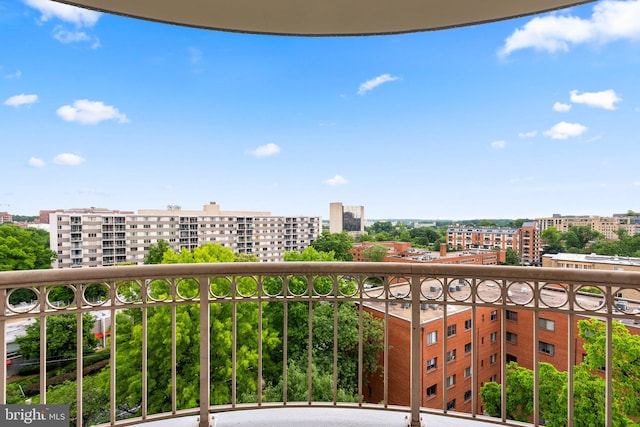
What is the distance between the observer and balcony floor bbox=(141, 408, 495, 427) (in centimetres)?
165

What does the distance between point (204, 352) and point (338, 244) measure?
5346 millimetres

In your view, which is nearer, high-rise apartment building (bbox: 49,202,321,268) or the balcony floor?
the balcony floor

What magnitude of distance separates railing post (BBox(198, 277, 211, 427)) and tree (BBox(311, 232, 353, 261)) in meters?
4.06

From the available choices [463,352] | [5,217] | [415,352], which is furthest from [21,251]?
[463,352]

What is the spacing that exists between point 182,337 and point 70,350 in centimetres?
670

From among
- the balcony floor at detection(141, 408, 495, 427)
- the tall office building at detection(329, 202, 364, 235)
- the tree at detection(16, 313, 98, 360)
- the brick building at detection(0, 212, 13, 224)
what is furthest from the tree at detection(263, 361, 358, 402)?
the balcony floor at detection(141, 408, 495, 427)

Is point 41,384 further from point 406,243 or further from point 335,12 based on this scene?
point 406,243

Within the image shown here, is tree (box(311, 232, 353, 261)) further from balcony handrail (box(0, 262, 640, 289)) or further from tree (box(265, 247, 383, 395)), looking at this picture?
balcony handrail (box(0, 262, 640, 289))

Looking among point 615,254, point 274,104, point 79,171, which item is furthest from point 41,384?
point 79,171

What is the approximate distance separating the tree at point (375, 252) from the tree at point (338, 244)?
0.31 m

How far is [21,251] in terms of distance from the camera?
6.64 m

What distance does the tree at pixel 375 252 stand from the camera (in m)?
5.35

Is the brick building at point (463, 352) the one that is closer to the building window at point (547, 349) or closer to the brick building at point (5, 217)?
the building window at point (547, 349)

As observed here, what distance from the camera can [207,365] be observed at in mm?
1710
